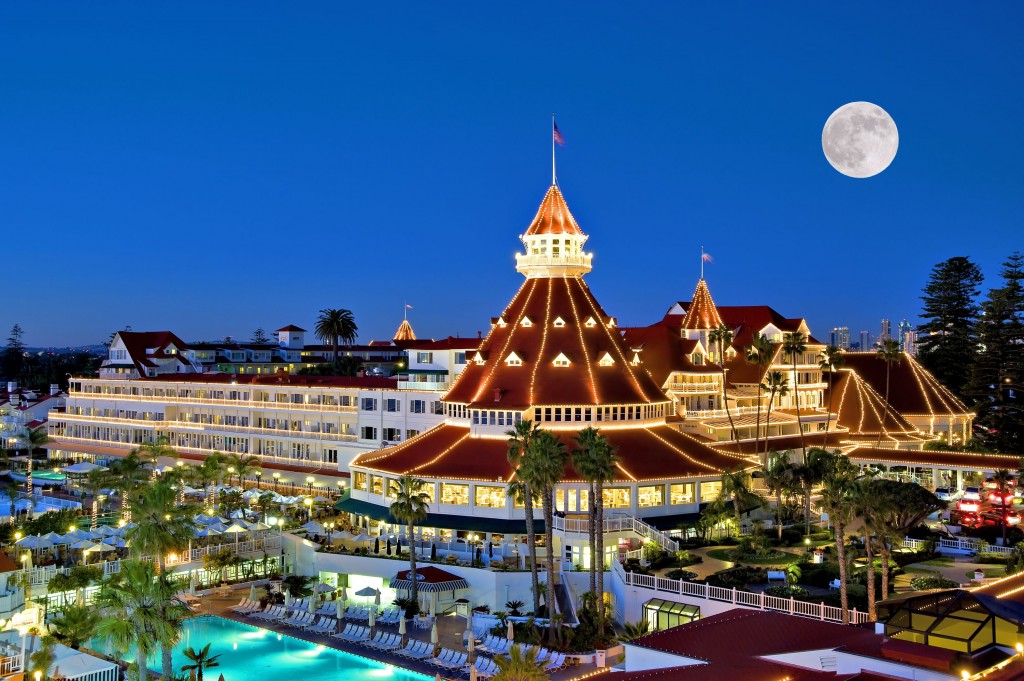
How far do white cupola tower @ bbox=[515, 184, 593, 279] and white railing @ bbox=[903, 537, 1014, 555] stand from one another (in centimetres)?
2604

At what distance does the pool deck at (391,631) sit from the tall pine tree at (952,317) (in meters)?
68.6

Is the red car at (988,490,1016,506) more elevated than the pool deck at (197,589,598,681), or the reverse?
the red car at (988,490,1016,506)

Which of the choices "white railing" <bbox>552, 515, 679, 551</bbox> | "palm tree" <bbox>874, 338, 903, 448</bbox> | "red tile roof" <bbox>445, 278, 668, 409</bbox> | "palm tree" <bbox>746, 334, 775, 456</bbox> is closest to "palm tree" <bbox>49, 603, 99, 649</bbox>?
"white railing" <bbox>552, 515, 679, 551</bbox>

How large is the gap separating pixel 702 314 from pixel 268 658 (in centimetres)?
4677

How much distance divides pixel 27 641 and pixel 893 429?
60175mm

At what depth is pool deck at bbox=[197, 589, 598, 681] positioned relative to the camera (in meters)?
37.9

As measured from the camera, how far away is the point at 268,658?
4072 cm

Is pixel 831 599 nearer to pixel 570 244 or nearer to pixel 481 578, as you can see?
pixel 481 578

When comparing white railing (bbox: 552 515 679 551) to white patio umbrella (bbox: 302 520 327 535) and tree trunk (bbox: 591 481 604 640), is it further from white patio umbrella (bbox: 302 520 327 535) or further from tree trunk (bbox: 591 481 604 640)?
white patio umbrella (bbox: 302 520 327 535)

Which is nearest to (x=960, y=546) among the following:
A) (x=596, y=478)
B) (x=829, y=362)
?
(x=596, y=478)

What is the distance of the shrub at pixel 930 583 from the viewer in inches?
1490

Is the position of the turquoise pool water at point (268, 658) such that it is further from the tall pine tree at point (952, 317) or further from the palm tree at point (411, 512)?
the tall pine tree at point (952, 317)

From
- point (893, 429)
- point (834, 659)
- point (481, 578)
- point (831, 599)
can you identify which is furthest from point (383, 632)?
point (893, 429)

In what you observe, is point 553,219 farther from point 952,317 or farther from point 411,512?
point 952,317
